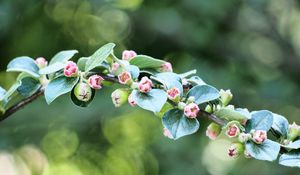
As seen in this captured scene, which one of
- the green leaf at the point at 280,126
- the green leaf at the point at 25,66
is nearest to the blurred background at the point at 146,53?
the green leaf at the point at 25,66

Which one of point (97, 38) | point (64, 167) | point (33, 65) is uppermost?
point (33, 65)

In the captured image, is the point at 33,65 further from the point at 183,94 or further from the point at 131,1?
the point at 131,1

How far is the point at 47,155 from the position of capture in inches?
98.9

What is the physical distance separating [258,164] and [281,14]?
0.76 meters

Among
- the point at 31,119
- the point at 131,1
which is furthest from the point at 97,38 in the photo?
the point at 31,119

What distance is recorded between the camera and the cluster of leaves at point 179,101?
A: 27.2 inches

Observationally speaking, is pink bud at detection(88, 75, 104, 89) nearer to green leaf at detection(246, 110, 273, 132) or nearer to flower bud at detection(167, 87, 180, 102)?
flower bud at detection(167, 87, 180, 102)

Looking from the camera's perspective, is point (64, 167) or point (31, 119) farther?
point (64, 167)

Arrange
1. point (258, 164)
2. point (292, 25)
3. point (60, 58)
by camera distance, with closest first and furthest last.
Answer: point (60, 58)
point (258, 164)
point (292, 25)

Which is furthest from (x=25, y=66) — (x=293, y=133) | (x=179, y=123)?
(x=293, y=133)

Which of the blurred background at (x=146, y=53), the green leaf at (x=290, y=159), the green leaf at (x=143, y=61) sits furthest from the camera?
the blurred background at (x=146, y=53)

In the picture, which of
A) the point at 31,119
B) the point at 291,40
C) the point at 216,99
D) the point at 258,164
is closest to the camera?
the point at 216,99

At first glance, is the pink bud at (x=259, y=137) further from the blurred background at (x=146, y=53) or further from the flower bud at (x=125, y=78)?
the blurred background at (x=146, y=53)

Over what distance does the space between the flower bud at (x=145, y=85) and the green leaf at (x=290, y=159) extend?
180mm
